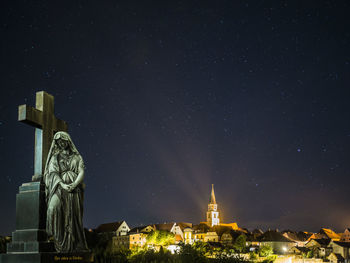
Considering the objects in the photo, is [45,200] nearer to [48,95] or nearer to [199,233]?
[48,95]

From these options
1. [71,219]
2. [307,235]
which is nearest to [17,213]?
[71,219]

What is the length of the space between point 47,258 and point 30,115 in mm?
3799

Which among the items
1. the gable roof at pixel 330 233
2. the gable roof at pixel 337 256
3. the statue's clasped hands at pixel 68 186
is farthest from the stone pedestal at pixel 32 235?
the gable roof at pixel 330 233

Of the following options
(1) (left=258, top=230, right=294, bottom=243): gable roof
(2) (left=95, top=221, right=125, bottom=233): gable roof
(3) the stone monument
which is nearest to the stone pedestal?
(3) the stone monument

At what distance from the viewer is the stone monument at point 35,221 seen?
9672 mm

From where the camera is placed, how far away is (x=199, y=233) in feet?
541

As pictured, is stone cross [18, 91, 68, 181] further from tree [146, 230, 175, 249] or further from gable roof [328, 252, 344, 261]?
gable roof [328, 252, 344, 261]

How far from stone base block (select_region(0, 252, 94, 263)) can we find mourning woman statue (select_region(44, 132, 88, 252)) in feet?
0.56

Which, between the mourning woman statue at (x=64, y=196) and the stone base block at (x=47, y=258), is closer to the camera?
the stone base block at (x=47, y=258)

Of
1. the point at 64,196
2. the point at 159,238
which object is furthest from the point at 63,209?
the point at 159,238

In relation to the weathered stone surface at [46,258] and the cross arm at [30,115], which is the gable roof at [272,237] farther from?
the cross arm at [30,115]

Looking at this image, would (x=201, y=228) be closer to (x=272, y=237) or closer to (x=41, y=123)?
(x=272, y=237)

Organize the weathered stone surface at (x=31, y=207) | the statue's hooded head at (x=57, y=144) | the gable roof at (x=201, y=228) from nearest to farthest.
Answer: the weathered stone surface at (x=31, y=207), the statue's hooded head at (x=57, y=144), the gable roof at (x=201, y=228)

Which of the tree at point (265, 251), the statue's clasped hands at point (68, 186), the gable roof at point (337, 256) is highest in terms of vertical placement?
the statue's clasped hands at point (68, 186)
